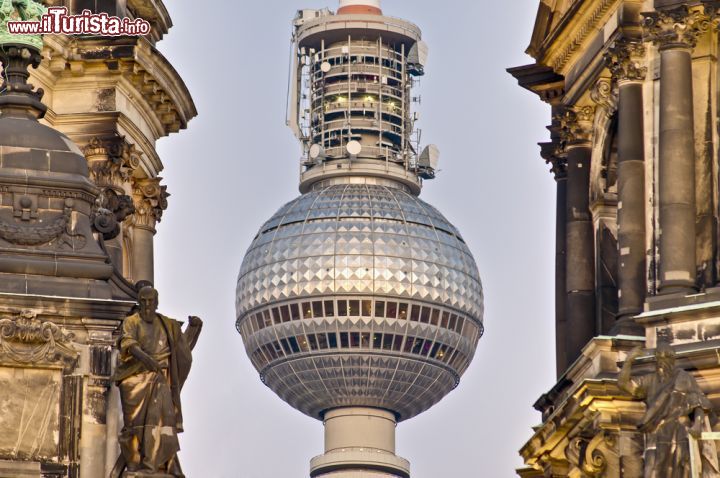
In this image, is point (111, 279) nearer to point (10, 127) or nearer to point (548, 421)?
point (10, 127)

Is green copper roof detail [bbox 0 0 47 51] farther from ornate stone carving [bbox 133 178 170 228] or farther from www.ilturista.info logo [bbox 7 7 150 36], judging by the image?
ornate stone carving [bbox 133 178 170 228]

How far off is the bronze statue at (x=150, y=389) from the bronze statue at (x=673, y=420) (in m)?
10.4

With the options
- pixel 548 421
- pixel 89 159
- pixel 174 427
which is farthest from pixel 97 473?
pixel 89 159

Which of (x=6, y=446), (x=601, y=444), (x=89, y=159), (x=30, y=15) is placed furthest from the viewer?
(x=89, y=159)

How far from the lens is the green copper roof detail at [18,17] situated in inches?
1978

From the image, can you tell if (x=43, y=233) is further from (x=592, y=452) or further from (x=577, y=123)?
(x=577, y=123)

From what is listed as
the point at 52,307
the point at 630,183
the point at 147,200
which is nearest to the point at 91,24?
the point at 147,200

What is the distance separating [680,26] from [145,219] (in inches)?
846

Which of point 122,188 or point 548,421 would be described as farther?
point 122,188

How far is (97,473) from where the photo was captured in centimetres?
4716

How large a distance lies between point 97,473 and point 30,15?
10.4 meters

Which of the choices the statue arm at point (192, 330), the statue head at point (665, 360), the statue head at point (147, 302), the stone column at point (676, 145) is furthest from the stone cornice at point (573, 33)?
the statue head at point (147, 302)

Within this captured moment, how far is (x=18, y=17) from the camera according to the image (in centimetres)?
5300

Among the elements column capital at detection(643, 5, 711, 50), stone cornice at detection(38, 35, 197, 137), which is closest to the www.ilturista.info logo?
stone cornice at detection(38, 35, 197, 137)
